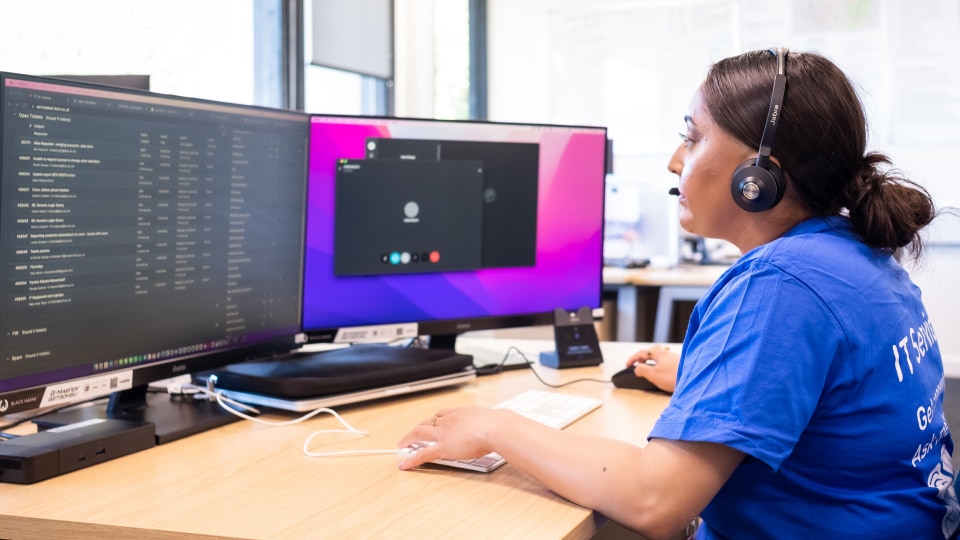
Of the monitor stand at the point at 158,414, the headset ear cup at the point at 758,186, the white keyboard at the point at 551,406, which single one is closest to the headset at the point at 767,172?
the headset ear cup at the point at 758,186

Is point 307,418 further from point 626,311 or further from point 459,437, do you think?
point 626,311

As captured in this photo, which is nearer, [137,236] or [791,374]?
[791,374]

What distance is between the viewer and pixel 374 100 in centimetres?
411

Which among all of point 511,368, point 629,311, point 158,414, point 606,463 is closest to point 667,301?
point 629,311

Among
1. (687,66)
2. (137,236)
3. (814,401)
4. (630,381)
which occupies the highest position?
(687,66)

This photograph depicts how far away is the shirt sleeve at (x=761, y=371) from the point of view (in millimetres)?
895

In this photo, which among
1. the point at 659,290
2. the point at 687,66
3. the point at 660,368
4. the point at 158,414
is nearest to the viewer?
the point at 158,414

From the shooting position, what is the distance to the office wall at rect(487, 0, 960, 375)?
4.73 meters

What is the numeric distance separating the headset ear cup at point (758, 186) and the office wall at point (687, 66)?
10.3 feet

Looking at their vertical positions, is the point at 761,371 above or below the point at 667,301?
above

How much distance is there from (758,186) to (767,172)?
0.06ft

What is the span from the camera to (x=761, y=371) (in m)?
0.90

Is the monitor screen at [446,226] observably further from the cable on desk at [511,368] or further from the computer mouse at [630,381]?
the computer mouse at [630,381]

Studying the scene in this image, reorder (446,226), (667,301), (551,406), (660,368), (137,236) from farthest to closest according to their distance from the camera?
(667,301) → (446,226) → (660,368) → (551,406) → (137,236)
